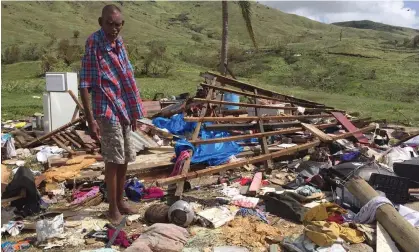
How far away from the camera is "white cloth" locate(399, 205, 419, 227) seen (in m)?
3.91

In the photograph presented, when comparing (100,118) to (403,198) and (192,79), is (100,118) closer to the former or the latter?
(403,198)

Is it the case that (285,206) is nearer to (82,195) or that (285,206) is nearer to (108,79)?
(108,79)

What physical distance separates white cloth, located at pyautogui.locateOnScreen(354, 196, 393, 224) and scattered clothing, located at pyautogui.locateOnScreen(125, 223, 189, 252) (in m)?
1.67

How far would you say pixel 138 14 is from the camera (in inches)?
4021

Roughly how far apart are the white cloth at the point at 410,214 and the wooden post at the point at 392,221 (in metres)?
0.31

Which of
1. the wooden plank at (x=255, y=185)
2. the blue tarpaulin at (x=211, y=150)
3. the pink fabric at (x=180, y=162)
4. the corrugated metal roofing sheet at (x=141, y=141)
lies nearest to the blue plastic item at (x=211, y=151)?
the blue tarpaulin at (x=211, y=150)

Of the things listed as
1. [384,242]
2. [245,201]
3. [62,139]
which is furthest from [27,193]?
[384,242]

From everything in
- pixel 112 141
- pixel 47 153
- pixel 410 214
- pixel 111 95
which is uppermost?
pixel 111 95

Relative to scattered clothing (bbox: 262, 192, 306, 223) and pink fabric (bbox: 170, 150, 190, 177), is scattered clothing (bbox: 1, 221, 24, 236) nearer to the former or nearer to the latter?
pink fabric (bbox: 170, 150, 190, 177)

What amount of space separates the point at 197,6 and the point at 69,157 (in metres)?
130

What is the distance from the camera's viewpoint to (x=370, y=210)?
3.83 m

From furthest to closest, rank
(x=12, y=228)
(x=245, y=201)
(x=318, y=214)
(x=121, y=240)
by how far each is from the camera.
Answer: (x=245, y=201) → (x=318, y=214) → (x=12, y=228) → (x=121, y=240)

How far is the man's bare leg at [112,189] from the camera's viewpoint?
12.4 feet

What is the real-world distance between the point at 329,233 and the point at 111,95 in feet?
7.23
